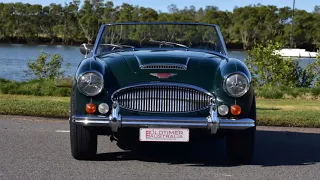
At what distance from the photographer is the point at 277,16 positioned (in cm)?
6900

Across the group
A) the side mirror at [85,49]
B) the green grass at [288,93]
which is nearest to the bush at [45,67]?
the green grass at [288,93]

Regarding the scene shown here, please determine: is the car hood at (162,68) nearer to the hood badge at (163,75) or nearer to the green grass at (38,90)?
the hood badge at (163,75)

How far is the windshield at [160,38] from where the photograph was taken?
7352mm

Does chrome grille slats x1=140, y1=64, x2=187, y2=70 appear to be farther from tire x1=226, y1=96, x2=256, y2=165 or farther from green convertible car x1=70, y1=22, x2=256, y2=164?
tire x1=226, y1=96, x2=256, y2=165

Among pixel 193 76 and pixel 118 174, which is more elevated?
pixel 193 76

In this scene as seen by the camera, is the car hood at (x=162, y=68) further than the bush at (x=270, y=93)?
No

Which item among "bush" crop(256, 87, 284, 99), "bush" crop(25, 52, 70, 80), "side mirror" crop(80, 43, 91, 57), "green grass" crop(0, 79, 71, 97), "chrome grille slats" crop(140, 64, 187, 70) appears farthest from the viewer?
"bush" crop(25, 52, 70, 80)

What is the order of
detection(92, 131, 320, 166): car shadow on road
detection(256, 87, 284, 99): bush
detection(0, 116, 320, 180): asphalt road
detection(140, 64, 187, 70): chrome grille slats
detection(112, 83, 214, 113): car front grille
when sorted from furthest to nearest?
1. detection(256, 87, 284, 99): bush
2. detection(92, 131, 320, 166): car shadow on road
3. detection(140, 64, 187, 70): chrome grille slats
4. detection(112, 83, 214, 113): car front grille
5. detection(0, 116, 320, 180): asphalt road

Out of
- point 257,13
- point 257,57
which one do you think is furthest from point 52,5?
point 257,57

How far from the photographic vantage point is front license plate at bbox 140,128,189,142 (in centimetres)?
584

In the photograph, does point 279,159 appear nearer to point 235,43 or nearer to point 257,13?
point 235,43

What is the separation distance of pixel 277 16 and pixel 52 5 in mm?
29065

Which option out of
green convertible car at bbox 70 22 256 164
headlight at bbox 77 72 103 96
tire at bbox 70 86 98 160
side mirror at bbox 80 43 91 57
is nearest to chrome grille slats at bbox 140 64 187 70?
green convertible car at bbox 70 22 256 164

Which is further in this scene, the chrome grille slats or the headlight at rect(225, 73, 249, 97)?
the chrome grille slats
